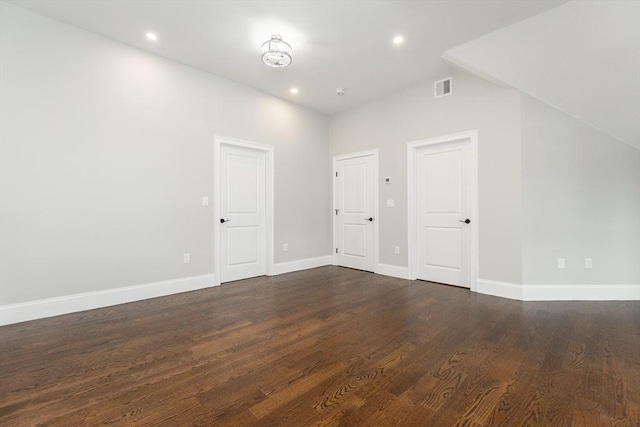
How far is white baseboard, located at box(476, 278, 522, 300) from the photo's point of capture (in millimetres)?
3510

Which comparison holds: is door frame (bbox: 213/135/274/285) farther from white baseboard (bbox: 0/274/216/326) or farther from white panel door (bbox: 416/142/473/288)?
white panel door (bbox: 416/142/473/288)

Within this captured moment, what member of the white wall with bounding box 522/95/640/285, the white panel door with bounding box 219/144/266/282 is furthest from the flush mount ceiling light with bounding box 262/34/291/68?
the white wall with bounding box 522/95/640/285

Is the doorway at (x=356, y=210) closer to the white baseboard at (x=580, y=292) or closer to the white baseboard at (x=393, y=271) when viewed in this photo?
the white baseboard at (x=393, y=271)

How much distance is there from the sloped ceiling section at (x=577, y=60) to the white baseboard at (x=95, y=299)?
454cm

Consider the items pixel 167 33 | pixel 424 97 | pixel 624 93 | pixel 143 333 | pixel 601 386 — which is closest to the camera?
pixel 601 386

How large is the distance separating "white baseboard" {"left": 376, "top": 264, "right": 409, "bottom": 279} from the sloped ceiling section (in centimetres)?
294

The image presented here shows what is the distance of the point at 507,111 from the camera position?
3.60 m

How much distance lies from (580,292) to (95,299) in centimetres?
575

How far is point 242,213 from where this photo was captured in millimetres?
4609

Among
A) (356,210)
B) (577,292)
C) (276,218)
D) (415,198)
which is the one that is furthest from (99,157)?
(577,292)

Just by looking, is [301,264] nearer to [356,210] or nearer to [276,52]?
[356,210]

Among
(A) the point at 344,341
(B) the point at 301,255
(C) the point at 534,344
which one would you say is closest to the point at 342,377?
(A) the point at 344,341

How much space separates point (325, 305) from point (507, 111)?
3.34m

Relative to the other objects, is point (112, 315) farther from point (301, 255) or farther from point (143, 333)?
point (301, 255)
